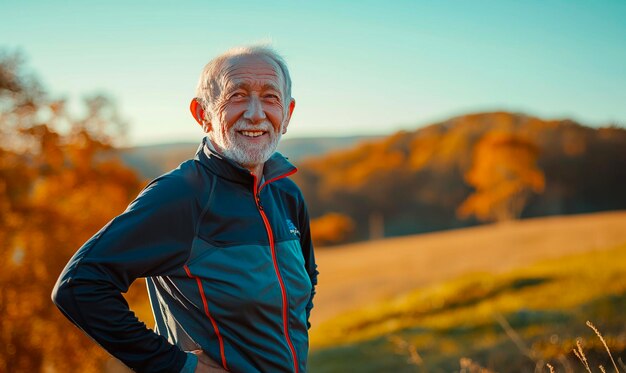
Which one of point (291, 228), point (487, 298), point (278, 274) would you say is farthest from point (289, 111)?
point (487, 298)

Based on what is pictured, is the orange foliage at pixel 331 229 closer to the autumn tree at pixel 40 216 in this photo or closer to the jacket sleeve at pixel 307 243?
the autumn tree at pixel 40 216

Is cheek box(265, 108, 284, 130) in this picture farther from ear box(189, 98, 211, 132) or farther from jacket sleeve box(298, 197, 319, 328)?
jacket sleeve box(298, 197, 319, 328)

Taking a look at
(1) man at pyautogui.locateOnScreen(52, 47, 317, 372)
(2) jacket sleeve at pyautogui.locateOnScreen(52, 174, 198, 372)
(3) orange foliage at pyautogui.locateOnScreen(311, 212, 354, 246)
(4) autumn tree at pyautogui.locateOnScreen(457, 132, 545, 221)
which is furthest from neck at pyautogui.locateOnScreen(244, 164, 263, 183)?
(4) autumn tree at pyautogui.locateOnScreen(457, 132, 545, 221)

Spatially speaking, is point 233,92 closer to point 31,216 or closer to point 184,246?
point 184,246

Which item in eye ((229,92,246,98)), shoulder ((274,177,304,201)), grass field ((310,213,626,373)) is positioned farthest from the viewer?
grass field ((310,213,626,373))

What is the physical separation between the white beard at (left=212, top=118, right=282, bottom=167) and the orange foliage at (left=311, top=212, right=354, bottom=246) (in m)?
58.6

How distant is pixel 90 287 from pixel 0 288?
45.3 feet

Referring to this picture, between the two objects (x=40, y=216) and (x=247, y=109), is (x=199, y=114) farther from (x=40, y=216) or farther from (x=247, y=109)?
(x=40, y=216)

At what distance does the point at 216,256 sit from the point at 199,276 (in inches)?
3.7

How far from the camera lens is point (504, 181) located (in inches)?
2510

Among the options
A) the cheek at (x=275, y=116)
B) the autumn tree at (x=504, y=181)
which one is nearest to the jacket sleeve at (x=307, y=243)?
the cheek at (x=275, y=116)

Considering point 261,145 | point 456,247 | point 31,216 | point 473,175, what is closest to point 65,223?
point 31,216

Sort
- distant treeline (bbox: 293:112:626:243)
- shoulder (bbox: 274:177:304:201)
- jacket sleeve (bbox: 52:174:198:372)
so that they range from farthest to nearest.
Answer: distant treeline (bbox: 293:112:626:243)
shoulder (bbox: 274:177:304:201)
jacket sleeve (bbox: 52:174:198:372)

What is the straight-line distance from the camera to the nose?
8.18 feet
